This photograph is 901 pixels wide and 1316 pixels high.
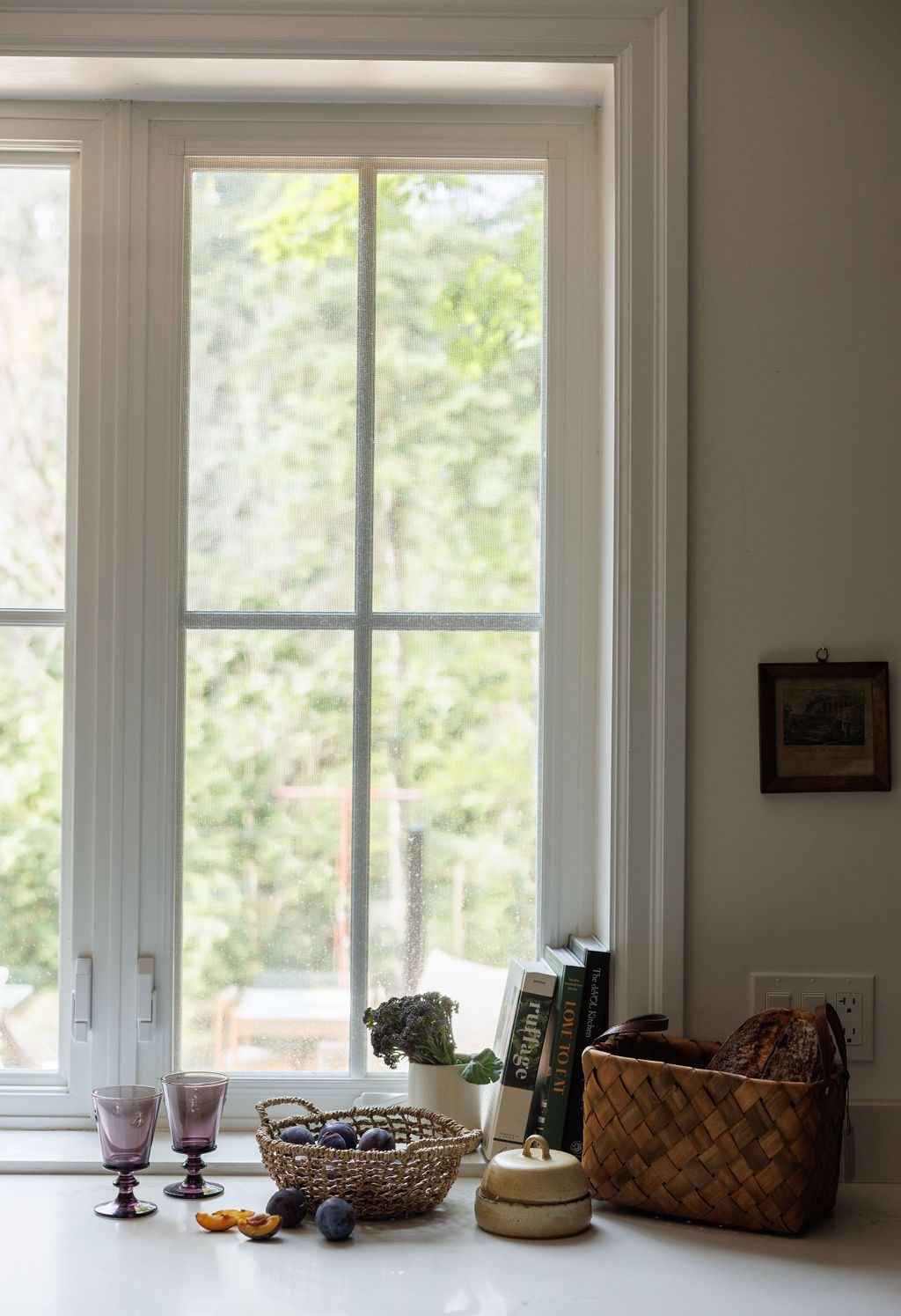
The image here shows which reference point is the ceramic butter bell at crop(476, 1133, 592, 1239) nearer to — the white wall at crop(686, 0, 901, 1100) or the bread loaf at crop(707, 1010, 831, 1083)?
the bread loaf at crop(707, 1010, 831, 1083)

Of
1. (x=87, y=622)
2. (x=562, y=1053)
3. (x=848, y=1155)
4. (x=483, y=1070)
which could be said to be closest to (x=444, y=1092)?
(x=483, y=1070)

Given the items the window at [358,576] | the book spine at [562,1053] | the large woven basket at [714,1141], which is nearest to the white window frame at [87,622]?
the window at [358,576]

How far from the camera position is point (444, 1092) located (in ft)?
5.24

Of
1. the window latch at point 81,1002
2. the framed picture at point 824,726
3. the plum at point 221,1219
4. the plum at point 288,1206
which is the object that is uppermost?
the framed picture at point 824,726

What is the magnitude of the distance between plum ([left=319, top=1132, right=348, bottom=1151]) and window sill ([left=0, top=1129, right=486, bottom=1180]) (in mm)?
204

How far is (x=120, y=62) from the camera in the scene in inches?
64.6

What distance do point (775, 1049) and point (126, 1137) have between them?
2.49 feet

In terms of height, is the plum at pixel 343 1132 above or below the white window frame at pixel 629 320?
below

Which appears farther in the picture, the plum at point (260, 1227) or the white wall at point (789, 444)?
the white wall at point (789, 444)

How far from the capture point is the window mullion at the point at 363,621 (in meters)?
1.74

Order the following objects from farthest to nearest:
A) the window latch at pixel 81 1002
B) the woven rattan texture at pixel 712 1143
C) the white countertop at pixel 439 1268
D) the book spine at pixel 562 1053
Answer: the window latch at pixel 81 1002
the book spine at pixel 562 1053
the woven rattan texture at pixel 712 1143
the white countertop at pixel 439 1268

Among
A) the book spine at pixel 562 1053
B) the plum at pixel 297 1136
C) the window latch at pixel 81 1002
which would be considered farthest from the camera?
the window latch at pixel 81 1002

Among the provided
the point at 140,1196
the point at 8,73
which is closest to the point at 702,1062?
the point at 140,1196

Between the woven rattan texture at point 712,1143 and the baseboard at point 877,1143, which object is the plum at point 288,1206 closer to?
the woven rattan texture at point 712,1143
